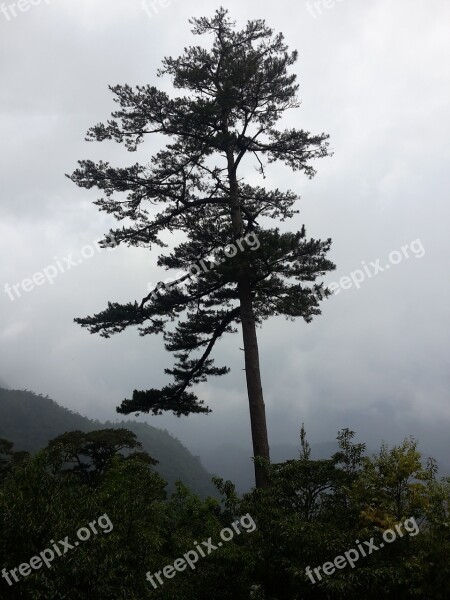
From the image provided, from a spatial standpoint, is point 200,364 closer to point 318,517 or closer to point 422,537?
point 318,517

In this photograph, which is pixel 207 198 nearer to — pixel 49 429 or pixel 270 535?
pixel 270 535

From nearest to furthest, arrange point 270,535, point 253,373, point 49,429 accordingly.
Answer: point 270,535, point 253,373, point 49,429

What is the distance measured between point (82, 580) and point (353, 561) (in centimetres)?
367

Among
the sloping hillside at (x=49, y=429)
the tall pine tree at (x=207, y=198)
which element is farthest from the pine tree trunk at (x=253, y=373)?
the sloping hillside at (x=49, y=429)

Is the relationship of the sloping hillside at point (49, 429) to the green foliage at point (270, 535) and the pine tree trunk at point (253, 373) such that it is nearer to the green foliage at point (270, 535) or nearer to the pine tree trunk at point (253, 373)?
the pine tree trunk at point (253, 373)

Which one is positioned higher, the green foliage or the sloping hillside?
the sloping hillside

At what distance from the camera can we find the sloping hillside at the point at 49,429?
115 meters

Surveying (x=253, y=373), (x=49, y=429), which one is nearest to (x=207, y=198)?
(x=253, y=373)

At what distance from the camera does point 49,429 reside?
124 metres

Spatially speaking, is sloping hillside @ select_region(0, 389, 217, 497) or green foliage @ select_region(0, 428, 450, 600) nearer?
green foliage @ select_region(0, 428, 450, 600)

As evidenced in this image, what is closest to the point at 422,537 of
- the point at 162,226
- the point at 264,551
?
the point at 264,551

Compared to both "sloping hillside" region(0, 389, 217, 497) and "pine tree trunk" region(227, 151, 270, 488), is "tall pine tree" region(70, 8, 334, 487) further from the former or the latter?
"sloping hillside" region(0, 389, 217, 497)

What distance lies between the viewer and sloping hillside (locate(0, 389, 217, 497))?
114781mm

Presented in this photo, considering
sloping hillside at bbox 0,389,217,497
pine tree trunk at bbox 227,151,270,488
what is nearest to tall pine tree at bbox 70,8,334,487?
pine tree trunk at bbox 227,151,270,488
